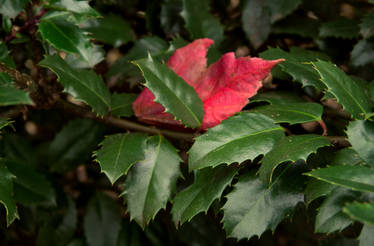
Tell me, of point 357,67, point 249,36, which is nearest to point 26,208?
point 249,36

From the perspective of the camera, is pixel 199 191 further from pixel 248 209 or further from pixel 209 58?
pixel 209 58

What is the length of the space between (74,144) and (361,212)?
742 mm

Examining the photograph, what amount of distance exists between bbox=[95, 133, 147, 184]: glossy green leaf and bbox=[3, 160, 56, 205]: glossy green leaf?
0.30 metres

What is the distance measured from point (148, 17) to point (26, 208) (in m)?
0.55

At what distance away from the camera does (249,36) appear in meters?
0.96

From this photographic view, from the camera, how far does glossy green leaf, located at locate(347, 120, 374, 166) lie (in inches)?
22.8

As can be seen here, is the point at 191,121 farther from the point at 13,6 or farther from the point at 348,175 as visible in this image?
the point at 13,6

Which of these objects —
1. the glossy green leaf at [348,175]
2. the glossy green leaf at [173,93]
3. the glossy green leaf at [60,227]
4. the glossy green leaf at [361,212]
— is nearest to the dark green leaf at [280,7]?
the glossy green leaf at [173,93]

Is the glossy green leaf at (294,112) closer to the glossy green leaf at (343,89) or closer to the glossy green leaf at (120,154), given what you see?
the glossy green leaf at (343,89)

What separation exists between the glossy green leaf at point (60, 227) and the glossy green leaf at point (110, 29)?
441 millimetres

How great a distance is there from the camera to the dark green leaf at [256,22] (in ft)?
3.13

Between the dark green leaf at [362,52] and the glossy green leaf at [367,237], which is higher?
the dark green leaf at [362,52]

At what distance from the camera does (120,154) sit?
657 millimetres

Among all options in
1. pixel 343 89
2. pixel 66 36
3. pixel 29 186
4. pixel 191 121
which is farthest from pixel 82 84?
pixel 343 89
